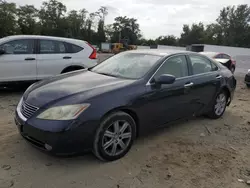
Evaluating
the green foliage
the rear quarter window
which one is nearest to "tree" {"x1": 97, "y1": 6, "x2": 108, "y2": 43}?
the green foliage

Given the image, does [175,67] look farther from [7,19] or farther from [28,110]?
[7,19]

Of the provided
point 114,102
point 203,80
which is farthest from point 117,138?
point 203,80

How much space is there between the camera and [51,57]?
680 centimetres

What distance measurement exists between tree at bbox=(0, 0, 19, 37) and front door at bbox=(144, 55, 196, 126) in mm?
51807

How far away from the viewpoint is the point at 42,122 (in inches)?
114

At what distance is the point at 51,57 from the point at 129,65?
11.3ft

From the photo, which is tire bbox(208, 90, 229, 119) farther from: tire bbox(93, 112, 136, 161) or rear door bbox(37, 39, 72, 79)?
rear door bbox(37, 39, 72, 79)

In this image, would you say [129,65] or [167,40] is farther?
[167,40]

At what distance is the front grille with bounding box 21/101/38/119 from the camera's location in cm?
308

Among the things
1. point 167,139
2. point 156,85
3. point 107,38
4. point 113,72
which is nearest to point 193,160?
point 167,139

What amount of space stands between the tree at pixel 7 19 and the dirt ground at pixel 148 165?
51.0 metres

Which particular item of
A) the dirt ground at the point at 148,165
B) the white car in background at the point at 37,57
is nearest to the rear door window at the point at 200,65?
the dirt ground at the point at 148,165

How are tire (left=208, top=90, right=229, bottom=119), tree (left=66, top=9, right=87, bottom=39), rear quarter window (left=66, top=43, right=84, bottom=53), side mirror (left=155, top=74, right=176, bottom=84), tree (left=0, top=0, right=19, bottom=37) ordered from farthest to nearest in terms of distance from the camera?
1. tree (left=66, top=9, right=87, bottom=39)
2. tree (left=0, top=0, right=19, bottom=37)
3. rear quarter window (left=66, top=43, right=84, bottom=53)
4. tire (left=208, top=90, right=229, bottom=119)
5. side mirror (left=155, top=74, right=176, bottom=84)

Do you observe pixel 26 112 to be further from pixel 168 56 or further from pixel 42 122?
pixel 168 56
